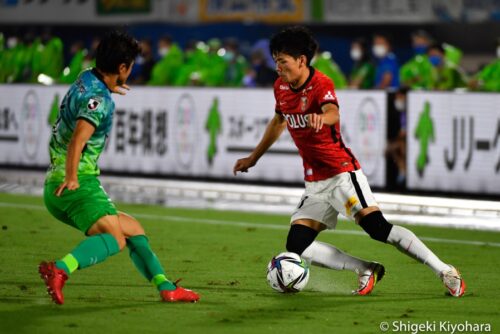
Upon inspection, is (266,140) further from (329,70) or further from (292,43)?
(329,70)

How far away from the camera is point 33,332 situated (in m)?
7.98

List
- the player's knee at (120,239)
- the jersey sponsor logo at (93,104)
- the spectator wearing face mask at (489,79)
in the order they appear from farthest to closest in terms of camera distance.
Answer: the spectator wearing face mask at (489,79) < the player's knee at (120,239) < the jersey sponsor logo at (93,104)

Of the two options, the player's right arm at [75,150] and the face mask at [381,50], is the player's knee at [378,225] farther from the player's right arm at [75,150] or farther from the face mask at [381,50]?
the face mask at [381,50]

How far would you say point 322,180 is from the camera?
31.5 ft

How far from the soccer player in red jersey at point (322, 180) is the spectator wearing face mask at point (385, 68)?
12799 mm

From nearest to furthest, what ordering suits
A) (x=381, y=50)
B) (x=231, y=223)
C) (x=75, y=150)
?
(x=75, y=150) < (x=231, y=223) < (x=381, y=50)

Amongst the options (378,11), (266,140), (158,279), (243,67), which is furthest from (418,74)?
(158,279)

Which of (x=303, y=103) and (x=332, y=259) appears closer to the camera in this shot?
(x=303, y=103)

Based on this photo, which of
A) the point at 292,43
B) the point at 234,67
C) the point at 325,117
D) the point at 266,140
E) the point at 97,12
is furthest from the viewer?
the point at 97,12

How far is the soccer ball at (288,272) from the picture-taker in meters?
9.45

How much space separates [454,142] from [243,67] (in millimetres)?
8263

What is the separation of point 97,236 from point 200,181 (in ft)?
37.0

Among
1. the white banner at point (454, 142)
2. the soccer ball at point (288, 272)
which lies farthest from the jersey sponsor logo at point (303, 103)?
the white banner at point (454, 142)

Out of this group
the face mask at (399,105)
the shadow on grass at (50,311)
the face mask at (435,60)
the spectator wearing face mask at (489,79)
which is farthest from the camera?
the face mask at (435,60)
